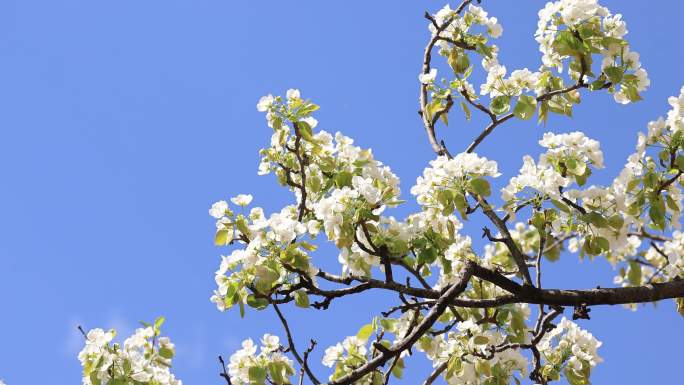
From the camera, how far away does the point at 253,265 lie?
147 inches

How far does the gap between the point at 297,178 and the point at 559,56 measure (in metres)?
1.58

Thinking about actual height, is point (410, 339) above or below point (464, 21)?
below

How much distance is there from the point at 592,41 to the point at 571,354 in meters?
1.65

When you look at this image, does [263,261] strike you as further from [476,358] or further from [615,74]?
[615,74]

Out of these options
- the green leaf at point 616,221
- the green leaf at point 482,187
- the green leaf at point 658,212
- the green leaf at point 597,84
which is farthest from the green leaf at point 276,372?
the green leaf at point 597,84

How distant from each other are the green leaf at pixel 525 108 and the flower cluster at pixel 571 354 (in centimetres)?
116

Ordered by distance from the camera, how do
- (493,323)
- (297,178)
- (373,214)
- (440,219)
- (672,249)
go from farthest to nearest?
1. (672,249)
2. (297,178)
3. (493,323)
4. (440,219)
5. (373,214)

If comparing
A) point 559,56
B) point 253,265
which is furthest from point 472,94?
point 253,265

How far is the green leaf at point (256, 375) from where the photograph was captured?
405 cm

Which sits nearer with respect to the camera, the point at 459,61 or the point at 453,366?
the point at 453,366

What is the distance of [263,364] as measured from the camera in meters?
4.15

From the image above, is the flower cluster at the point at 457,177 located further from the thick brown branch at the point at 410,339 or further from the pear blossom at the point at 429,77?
the pear blossom at the point at 429,77

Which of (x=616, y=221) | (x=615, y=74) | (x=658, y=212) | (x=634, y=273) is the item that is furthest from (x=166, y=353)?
(x=634, y=273)

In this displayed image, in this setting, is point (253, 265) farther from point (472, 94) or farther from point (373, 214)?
point (472, 94)
